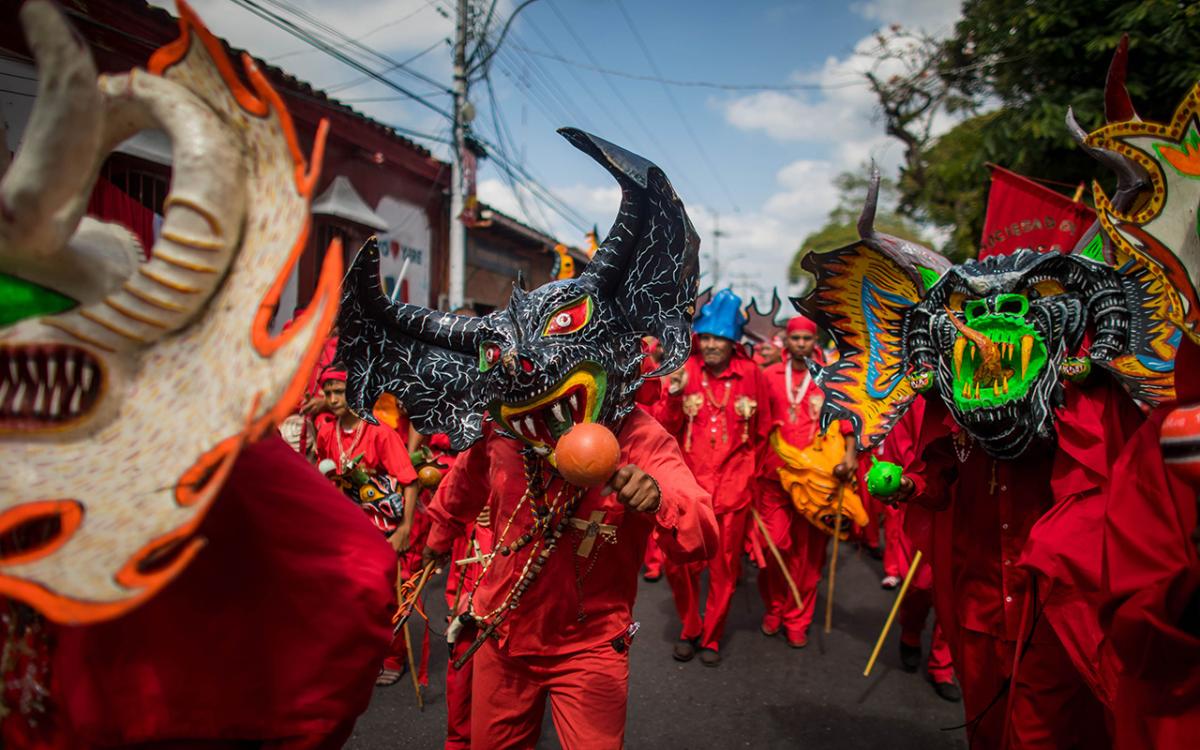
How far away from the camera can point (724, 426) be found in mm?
5914

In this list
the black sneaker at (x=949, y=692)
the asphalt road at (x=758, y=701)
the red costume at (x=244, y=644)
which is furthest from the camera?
the black sneaker at (x=949, y=692)

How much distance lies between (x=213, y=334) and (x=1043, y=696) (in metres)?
3.07

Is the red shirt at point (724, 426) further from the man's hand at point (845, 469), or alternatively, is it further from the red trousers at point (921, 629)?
the red trousers at point (921, 629)

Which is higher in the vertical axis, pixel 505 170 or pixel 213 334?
pixel 505 170

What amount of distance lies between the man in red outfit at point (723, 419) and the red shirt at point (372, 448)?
2.03 meters

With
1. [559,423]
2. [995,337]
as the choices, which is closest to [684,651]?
[995,337]

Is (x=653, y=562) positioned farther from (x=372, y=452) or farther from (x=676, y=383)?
(x=372, y=452)

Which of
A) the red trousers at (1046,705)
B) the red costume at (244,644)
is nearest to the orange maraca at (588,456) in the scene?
the red costume at (244,644)

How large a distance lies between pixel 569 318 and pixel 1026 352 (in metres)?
1.71

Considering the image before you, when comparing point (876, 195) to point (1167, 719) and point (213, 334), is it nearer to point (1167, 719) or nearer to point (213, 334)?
point (1167, 719)

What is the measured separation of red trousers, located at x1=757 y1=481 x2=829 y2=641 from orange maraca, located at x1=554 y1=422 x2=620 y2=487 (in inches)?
163

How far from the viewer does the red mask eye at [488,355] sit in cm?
238

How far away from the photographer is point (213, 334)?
3.61 feet

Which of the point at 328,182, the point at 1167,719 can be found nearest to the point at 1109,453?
the point at 1167,719
